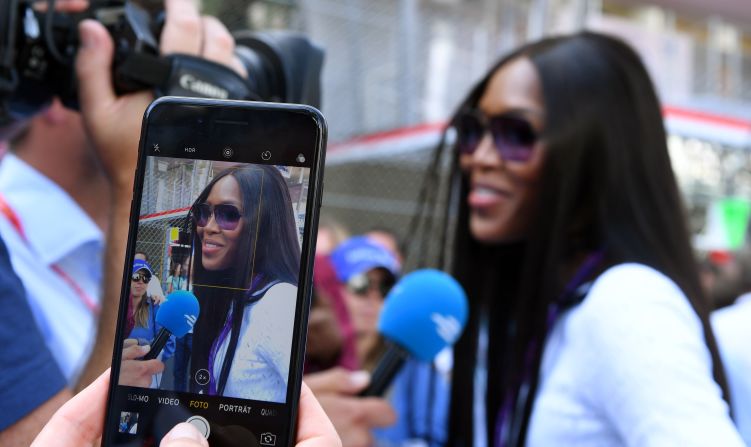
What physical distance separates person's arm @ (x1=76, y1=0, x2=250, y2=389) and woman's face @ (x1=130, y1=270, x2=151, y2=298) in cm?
16

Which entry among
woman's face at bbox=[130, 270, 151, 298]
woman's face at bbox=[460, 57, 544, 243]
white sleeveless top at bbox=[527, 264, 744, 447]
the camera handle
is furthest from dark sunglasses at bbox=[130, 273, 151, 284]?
woman's face at bbox=[460, 57, 544, 243]

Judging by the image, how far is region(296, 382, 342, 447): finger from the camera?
48 centimetres

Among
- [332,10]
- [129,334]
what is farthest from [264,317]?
[332,10]

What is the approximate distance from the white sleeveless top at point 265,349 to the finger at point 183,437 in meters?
0.03

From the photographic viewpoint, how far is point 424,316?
117 cm

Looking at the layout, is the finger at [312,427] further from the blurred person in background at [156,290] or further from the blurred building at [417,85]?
the blurred building at [417,85]

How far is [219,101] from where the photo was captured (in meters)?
0.52

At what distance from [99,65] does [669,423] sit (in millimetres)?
679

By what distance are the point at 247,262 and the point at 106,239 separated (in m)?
0.31

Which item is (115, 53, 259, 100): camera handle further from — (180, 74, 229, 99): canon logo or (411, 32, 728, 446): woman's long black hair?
(411, 32, 728, 446): woman's long black hair

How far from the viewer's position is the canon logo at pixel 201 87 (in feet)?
2.70

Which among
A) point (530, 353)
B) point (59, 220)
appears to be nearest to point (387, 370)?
point (530, 353)

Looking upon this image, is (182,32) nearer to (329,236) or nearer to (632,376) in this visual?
(632,376)

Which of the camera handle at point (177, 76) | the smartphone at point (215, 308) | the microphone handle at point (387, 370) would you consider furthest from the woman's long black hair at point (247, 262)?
the microphone handle at point (387, 370)
